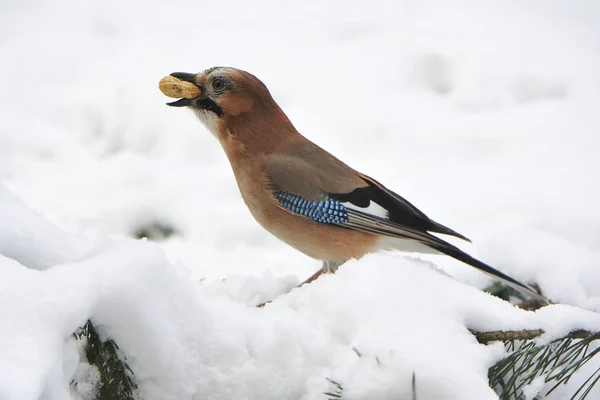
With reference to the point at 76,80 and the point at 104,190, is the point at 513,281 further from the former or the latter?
the point at 76,80

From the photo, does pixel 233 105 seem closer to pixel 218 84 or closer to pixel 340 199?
pixel 218 84

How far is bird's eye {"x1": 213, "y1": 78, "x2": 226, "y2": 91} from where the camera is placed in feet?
8.02

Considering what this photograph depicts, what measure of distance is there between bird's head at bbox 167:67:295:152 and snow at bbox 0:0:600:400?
486 mm

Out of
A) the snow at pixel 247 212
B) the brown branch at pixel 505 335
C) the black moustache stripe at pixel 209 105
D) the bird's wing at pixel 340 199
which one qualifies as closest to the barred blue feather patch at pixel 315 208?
the bird's wing at pixel 340 199

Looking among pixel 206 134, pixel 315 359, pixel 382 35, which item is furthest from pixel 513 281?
pixel 382 35

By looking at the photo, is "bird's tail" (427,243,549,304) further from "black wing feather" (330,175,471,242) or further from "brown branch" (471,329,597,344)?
"brown branch" (471,329,597,344)

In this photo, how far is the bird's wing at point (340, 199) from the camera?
7.49 ft

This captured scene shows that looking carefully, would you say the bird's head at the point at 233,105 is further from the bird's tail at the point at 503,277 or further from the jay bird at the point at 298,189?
the bird's tail at the point at 503,277

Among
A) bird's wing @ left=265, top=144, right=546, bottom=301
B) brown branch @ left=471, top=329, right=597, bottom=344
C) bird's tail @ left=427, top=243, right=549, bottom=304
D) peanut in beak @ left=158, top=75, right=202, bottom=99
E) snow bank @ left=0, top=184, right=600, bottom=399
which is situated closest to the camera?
snow bank @ left=0, top=184, right=600, bottom=399

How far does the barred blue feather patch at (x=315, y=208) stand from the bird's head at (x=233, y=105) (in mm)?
244

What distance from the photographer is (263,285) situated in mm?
1988

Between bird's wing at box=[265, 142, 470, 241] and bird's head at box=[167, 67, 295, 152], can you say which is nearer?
bird's wing at box=[265, 142, 470, 241]

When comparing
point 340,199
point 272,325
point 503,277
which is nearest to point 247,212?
point 340,199

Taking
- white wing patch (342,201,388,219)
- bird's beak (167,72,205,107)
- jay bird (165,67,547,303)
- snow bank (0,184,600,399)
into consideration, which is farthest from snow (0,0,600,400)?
bird's beak (167,72,205,107)
